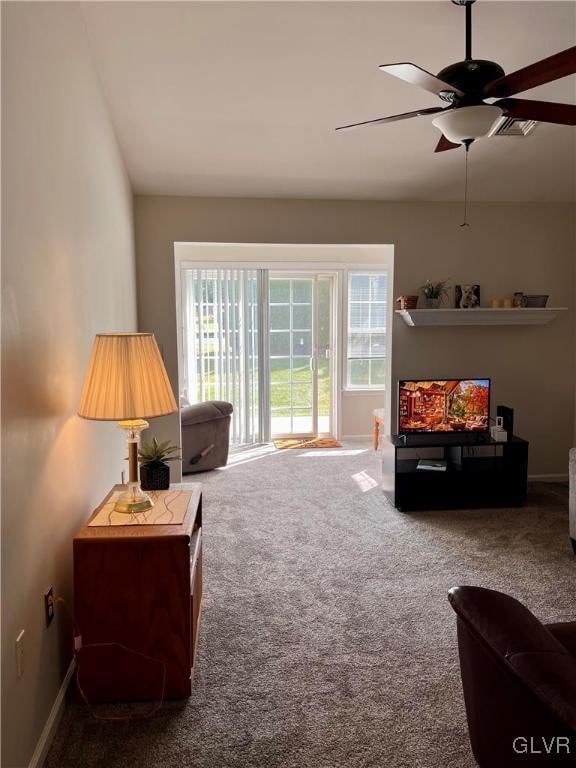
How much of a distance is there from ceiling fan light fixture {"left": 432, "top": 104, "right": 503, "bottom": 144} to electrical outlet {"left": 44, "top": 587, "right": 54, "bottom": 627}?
7.59 feet

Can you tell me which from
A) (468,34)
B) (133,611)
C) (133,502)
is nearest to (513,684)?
(133,611)

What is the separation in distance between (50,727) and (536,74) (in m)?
2.79

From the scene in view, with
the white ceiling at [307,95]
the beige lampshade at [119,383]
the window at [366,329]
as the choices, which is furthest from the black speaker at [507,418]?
the beige lampshade at [119,383]

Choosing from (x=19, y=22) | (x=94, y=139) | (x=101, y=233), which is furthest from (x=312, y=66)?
(x=19, y=22)

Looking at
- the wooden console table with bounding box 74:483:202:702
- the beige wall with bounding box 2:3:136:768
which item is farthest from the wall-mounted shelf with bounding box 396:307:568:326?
the wooden console table with bounding box 74:483:202:702

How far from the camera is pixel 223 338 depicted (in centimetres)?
622

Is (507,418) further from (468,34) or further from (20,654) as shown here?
(20,654)

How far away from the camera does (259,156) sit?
157 inches

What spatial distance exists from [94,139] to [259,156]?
4.36ft

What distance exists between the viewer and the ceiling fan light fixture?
2.17 meters

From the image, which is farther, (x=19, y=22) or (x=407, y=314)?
(x=407, y=314)

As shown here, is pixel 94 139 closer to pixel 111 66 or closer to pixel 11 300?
pixel 111 66

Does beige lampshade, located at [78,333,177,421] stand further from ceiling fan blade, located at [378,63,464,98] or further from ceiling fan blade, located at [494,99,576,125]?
ceiling fan blade, located at [494,99,576,125]

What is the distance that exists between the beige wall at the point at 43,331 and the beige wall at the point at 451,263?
153 cm
